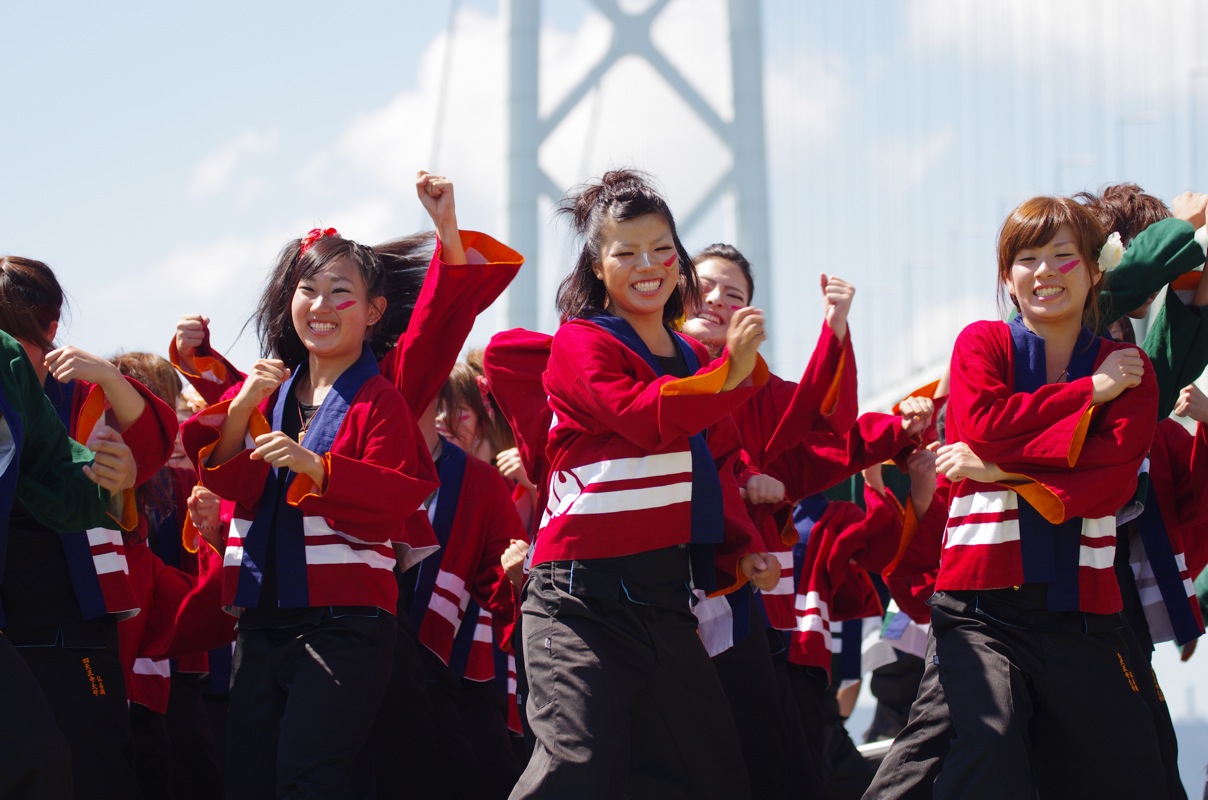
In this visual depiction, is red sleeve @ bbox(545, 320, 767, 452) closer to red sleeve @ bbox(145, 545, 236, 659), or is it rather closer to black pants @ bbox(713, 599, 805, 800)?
black pants @ bbox(713, 599, 805, 800)

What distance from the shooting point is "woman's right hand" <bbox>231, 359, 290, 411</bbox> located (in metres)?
2.62

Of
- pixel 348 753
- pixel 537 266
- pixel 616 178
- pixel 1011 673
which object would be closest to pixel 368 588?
pixel 348 753

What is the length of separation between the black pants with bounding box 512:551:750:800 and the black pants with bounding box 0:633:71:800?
2.25ft

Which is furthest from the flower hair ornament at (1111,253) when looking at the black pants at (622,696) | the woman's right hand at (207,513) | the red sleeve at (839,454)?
the woman's right hand at (207,513)

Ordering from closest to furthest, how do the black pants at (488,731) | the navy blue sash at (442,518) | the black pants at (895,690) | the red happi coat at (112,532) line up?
the red happi coat at (112,532), the navy blue sash at (442,518), the black pants at (488,731), the black pants at (895,690)

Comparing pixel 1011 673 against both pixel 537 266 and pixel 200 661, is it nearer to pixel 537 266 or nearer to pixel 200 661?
pixel 200 661

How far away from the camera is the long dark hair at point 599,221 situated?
2615mm

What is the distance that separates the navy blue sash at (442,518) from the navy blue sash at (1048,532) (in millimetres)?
1250

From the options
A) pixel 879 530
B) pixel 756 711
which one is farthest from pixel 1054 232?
pixel 879 530

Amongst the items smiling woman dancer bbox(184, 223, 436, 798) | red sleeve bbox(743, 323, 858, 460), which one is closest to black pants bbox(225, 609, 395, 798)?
smiling woman dancer bbox(184, 223, 436, 798)

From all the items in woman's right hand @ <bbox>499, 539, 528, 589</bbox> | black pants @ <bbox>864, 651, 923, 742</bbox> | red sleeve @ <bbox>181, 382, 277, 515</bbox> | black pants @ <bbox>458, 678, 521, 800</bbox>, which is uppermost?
red sleeve @ <bbox>181, 382, 277, 515</bbox>

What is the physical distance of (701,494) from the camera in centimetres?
248

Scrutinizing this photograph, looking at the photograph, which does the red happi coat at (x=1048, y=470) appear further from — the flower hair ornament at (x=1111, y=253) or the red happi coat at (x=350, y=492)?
the red happi coat at (x=350, y=492)

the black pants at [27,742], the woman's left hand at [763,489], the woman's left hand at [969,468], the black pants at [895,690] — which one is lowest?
the black pants at [895,690]
